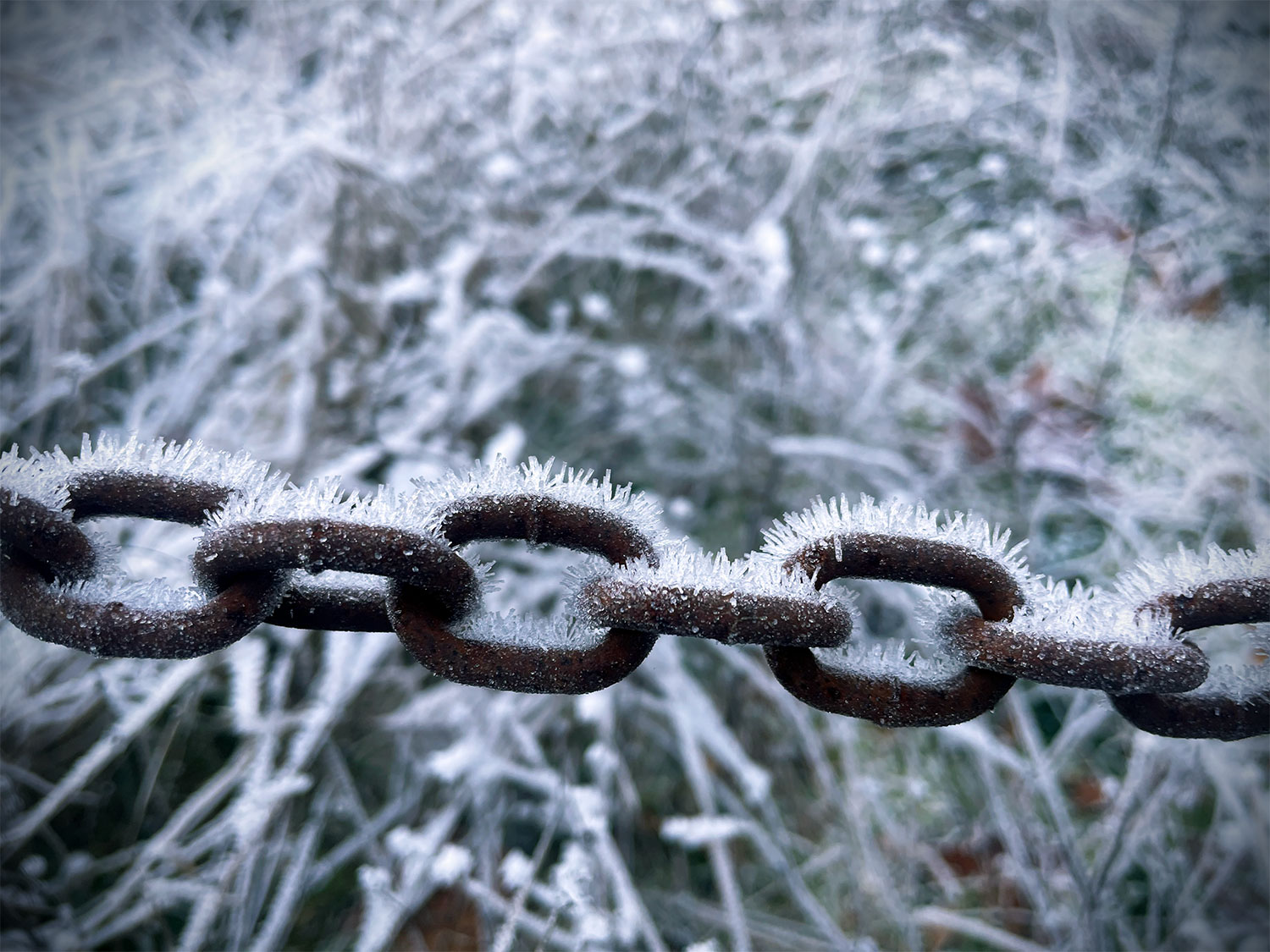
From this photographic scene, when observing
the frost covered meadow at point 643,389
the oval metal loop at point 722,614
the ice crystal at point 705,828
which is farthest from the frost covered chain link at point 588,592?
the ice crystal at point 705,828

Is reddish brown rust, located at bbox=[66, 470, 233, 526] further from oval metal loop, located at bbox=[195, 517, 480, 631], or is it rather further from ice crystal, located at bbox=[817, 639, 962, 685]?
ice crystal, located at bbox=[817, 639, 962, 685]

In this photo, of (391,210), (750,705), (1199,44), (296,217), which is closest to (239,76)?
(296,217)

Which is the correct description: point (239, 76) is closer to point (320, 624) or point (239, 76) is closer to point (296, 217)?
point (296, 217)

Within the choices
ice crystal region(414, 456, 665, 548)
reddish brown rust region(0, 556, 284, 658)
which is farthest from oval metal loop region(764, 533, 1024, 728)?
reddish brown rust region(0, 556, 284, 658)

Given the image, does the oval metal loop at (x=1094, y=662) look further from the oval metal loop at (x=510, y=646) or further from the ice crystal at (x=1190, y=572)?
the oval metal loop at (x=510, y=646)

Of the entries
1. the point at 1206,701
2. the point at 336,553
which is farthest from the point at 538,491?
the point at 1206,701
